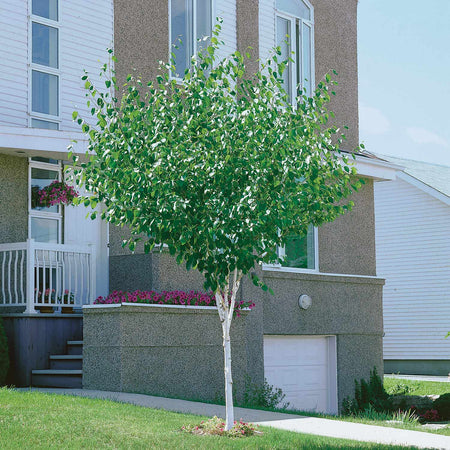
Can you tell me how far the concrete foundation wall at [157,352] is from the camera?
11.1 metres

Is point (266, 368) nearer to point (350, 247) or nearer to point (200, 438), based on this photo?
point (350, 247)

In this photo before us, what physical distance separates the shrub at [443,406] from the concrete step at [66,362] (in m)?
6.36

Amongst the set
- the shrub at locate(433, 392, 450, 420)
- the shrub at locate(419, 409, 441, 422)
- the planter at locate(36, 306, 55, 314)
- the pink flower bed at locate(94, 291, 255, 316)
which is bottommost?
the shrub at locate(419, 409, 441, 422)

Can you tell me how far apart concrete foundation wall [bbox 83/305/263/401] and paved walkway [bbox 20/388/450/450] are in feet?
1.35

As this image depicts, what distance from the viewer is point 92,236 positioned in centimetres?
1428

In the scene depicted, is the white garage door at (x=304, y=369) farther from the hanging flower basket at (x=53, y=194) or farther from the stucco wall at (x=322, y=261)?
the hanging flower basket at (x=53, y=194)

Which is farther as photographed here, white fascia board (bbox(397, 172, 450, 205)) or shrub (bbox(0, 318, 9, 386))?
white fascia board (bbox(397, 172, 450, 205))

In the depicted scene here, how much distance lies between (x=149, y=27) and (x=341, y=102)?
5191mm

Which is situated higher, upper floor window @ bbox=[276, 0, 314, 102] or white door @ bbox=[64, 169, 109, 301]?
upper floor window @ bbox=[276, 0, 314, 102]

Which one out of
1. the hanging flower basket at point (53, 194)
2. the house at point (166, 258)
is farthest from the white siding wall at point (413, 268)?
the hanging flower basket at point (53, 194)

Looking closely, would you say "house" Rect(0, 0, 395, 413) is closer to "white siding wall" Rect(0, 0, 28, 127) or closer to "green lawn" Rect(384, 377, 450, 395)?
"white siding wall" Rect(0, 0, 28, 127)

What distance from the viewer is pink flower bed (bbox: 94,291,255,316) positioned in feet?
38.7

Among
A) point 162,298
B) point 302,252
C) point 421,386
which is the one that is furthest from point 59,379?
point 421,386

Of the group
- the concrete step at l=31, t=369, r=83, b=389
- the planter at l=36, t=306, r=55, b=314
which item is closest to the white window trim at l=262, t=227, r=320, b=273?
the planter at l=36, t=306, r=55, b=314
